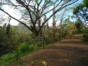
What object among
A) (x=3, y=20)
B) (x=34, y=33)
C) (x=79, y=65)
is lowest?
(x=79, y=65)

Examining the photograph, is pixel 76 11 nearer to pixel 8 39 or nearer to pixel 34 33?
pixel 34 33

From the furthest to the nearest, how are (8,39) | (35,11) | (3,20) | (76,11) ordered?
(76,11), (3,20), (35,11), (8,39)

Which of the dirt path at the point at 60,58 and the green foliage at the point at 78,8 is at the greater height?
the green foliage at the point at 78,8

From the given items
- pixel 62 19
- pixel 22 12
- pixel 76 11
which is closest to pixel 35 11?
pixel 22 12

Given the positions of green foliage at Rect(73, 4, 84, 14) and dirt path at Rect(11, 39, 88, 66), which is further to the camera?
green foliage at Rect(73, 4, 84, 14)

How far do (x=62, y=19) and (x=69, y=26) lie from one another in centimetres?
373

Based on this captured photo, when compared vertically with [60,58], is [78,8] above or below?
above

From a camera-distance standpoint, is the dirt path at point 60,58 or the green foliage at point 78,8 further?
the green foliage at point 78,8

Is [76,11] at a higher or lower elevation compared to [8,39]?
higher

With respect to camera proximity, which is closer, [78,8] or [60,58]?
[60,58]

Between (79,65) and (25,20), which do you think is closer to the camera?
(79,65)

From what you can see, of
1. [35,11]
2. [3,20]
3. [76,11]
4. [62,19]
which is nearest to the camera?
[35,11]

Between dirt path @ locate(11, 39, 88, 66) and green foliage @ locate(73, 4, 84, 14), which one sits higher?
green foliage @ locate(73, 4, 84, 14)

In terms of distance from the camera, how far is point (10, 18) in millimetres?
31609
